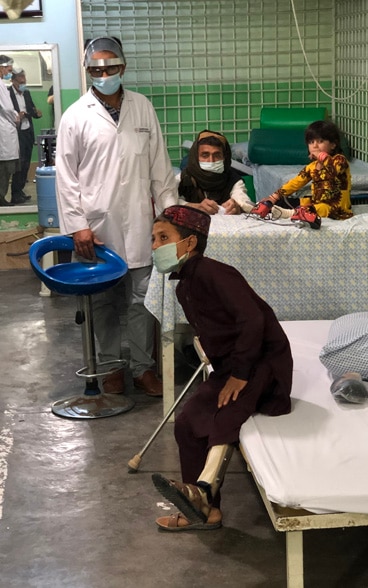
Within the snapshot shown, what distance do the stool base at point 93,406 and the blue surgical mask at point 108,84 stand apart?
1396mm

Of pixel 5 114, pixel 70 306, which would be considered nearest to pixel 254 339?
pixel 70 306

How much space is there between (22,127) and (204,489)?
511cm

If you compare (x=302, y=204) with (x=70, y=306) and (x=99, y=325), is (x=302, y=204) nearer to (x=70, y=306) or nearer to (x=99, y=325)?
(x=99, y=325)

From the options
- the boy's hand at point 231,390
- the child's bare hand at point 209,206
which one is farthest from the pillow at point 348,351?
the child's bare hand at point 209,206

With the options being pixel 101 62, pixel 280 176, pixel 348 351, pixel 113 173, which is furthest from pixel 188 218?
pixel 280 176

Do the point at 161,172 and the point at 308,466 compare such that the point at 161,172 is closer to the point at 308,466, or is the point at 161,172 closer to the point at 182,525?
the point at 182,525

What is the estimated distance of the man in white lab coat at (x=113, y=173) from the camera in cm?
408

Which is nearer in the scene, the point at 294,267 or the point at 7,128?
the point at 294,267

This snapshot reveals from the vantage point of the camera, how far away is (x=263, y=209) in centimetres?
397

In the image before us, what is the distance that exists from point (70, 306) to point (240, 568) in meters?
3.55

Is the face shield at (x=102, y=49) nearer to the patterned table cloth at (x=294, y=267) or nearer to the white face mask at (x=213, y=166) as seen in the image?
the white face mask at (x=213, y=166)

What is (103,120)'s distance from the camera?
4109 mm

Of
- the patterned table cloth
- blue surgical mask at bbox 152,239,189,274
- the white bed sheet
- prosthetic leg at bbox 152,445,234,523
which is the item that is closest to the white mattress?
prosthetic leg at bbox 152,445,234,523

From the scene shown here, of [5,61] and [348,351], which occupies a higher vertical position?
[5,61]
